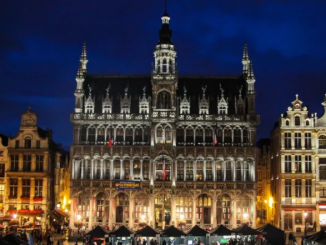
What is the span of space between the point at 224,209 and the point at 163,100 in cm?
1995

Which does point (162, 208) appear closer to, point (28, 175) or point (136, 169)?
point (136, 169)

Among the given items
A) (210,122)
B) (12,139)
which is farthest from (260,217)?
(12,139)

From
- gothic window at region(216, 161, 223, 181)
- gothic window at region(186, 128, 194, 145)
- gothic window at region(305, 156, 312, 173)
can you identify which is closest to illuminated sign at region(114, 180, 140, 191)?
gothic window at region(186, 128, 194, 145)

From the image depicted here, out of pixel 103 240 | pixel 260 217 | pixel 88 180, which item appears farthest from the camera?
pixel 260 217

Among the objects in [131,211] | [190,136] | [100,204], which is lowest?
[131,211]

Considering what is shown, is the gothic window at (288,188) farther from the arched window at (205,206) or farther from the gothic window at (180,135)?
the gothic window at (180,135)

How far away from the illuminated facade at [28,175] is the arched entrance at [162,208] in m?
17.8

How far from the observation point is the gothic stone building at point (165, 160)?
96.9 m

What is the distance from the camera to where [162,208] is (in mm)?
97062

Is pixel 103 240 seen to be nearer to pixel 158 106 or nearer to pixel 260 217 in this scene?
pixel 158 106

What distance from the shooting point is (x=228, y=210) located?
9738cm

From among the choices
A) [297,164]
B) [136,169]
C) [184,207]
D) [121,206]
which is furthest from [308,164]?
[121,206]

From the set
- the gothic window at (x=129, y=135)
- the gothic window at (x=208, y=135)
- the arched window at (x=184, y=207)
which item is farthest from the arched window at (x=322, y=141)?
the gothic window at (x=129, y=135)

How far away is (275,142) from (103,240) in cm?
4237
